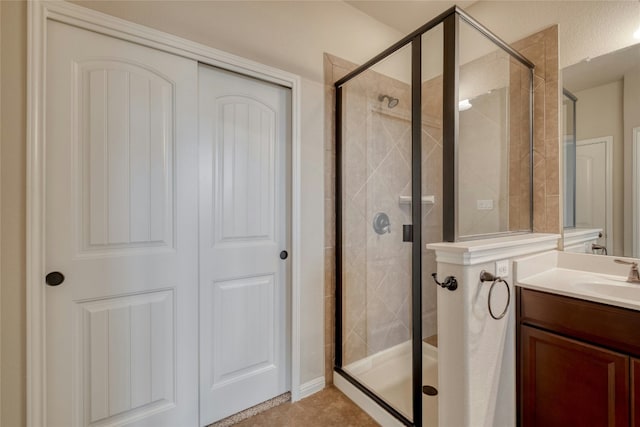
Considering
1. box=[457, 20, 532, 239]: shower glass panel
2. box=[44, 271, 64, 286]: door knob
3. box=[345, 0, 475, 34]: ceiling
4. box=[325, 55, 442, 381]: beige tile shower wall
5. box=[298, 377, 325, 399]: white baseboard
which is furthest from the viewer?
box=[345, 0, 475, 34]: ceiling

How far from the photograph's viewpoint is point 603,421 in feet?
3.52

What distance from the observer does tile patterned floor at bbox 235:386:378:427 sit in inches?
62.3

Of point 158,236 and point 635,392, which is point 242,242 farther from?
point 635,392

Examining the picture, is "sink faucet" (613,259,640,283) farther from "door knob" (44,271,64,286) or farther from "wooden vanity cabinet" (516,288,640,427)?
"door knob" (44,271,64,286)

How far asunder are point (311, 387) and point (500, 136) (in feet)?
6.69

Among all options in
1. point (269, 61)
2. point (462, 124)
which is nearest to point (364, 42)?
point (269, 61)

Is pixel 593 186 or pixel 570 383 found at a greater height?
pixel 593 186

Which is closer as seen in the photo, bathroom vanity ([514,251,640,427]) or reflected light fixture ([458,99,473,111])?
bathroom vanity ([514,251,640,427])

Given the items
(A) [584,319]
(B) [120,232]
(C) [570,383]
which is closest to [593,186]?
(A) [584,319]

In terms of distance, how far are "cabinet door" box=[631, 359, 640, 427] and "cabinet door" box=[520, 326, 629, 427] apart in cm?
2

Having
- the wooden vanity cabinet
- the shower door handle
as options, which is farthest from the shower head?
the wooden vanity cabinet

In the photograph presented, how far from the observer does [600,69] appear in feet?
4.88

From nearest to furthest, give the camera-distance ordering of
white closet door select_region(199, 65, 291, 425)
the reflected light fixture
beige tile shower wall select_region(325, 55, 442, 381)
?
the reflected light fixture
white closet door select_region(199, 65, 291, 425)
beige tile shower wall select_region(325, 55, 442, 381)

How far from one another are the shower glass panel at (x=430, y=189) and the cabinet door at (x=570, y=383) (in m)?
0.41
